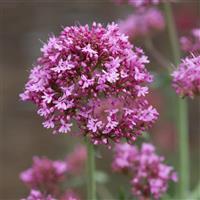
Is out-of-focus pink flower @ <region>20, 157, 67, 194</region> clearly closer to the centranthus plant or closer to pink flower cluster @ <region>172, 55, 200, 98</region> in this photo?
the centranthus plant

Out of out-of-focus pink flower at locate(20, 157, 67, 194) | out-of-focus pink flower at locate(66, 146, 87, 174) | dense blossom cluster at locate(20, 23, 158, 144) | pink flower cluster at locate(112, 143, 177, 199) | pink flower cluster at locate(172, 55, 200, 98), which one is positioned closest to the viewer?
dense blossom cluster at locate(20, 23, 158, 144)

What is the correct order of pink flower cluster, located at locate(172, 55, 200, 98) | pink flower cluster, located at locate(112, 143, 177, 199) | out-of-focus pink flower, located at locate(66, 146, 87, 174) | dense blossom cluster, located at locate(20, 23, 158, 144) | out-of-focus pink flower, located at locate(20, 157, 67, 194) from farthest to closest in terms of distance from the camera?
1. out-of-focus pink flower, located at locate(66, 146, 87, 174)
2. out-of-focus pink flower, located at locate(20, 157, 67, 194)
3. pink flower cluster, located at locate(112, 143, 177, 199)
4. pink flower cluster, located at locate(172, 55, 200, 98)
5. dense blossom cluster, located at locate(20, 23, 158, 144)

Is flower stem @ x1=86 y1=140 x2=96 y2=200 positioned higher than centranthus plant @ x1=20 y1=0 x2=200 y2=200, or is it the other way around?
centranthus plant @ x1=20 y1=0 x2=200 y2=200

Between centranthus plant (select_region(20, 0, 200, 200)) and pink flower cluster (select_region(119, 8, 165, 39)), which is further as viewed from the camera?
pink flower cluster (select_region(119, 8, 165, 39))

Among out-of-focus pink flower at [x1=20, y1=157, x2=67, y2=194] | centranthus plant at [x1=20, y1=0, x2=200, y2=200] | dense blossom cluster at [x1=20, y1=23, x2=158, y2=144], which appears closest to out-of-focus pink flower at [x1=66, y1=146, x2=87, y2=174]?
out-of-focus pink flower at [x1=20, y1=157, x2=67, y2=194]

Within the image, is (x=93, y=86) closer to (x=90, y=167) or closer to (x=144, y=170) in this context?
(x=90, y=167)

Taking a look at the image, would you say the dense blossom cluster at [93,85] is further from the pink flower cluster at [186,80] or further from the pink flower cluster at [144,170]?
the pink flower cluster at [144,170]

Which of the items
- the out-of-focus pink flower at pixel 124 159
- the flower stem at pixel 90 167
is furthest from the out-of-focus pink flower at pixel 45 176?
the flower stem at pixel 90 167

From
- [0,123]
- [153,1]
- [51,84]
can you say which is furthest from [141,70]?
[0,123]
